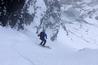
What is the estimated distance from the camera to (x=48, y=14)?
31.5m

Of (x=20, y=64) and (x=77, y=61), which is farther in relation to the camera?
(x=77, y=61)

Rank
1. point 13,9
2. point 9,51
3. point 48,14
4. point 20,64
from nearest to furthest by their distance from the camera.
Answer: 1. point 20,64
2. point 9,51
3. point 13,9
4. point 48,14

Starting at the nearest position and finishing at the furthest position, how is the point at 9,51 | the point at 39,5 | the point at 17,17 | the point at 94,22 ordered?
the point at 9,51 < the point at 17,17 < the point at 39,5 < the point at 94,22

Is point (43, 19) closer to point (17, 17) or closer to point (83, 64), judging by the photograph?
point (17, 17)

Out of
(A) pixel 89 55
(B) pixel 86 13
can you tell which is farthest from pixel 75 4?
(A) pixel 89 55

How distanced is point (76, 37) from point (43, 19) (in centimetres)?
2092

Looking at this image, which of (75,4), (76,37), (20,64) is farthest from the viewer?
(75,4)

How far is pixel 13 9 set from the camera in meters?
21.2

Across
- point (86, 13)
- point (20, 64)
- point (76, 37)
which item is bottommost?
point (76, 37)

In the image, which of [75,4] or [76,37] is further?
[75,4]

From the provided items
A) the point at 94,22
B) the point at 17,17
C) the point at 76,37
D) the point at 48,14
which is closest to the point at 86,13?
the point at 94,22

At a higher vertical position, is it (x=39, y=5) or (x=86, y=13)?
(x=39, y=5)

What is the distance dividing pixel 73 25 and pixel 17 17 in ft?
113

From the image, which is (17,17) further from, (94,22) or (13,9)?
(94,22)
